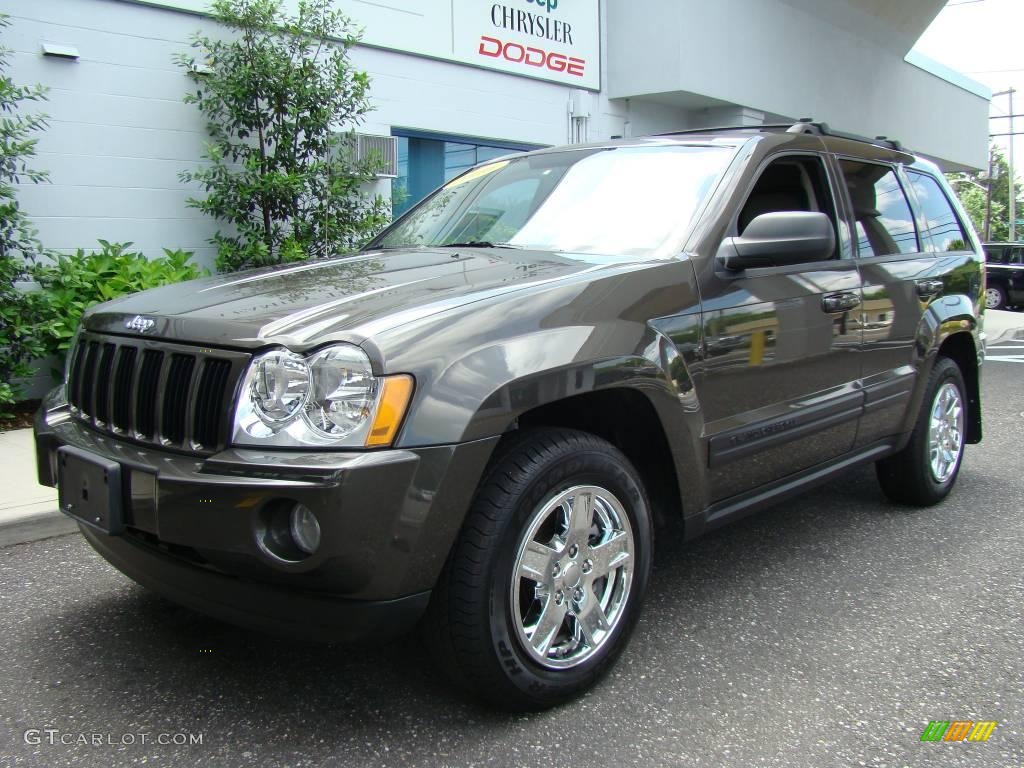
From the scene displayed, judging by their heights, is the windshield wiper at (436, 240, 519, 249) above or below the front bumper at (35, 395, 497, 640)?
above

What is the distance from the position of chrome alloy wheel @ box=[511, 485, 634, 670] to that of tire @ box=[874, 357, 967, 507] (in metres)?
2.35

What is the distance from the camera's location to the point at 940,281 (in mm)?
4473

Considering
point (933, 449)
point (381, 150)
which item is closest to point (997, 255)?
point (381, 150)

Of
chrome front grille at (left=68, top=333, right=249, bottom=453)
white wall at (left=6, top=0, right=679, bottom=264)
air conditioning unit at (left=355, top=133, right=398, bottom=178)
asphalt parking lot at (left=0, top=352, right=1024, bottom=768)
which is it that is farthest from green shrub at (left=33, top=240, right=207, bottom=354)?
chrome front grille at (left=68, top=333, right=249, bottom=453)

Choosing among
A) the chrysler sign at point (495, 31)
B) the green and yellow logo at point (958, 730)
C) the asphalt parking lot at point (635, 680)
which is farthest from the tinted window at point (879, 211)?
the chrysler sign at point (495, 31)

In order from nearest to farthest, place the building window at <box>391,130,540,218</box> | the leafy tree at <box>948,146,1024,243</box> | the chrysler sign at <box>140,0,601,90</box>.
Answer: the chrysler sign at <box>140,0,601,90</box> < the building window at <box>391,130,540,218</box> < the leafy tree at <box>948,146,1024,243</box>

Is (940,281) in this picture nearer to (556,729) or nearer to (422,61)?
(556,729)

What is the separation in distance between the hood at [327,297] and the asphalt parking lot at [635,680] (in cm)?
108

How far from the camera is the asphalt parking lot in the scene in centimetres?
246

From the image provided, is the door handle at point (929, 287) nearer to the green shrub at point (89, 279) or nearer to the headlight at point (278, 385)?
the headlight at point (278, 385)

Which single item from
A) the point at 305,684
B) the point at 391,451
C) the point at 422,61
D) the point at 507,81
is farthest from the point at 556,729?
the point at 507,81

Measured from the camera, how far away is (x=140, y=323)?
2682 millimetres

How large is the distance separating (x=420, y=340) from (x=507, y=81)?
361 inches

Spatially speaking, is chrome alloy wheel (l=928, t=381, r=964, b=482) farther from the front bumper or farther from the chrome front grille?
the chrome front grille
